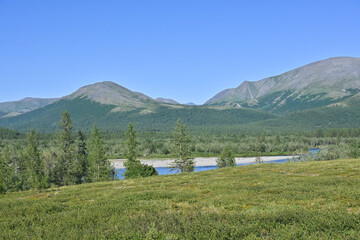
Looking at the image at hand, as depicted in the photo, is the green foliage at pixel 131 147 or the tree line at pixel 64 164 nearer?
the green foliage at pixel 131 147

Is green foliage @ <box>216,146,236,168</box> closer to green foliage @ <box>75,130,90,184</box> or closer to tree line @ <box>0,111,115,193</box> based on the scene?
tree line @ <box>0,111,115,193</box>

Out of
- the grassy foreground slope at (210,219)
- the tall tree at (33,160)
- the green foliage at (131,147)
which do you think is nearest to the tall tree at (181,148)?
the green foliage at (131,147)

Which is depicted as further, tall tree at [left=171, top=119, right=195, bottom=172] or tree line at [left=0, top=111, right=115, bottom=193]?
tall tree at [left=171, top=119, right=195, bottom=172]

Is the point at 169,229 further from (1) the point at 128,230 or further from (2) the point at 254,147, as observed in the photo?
(2) the point at 254,147

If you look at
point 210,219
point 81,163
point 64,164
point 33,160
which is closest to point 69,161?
point 64,164

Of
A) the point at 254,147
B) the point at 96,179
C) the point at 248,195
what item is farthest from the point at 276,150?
the point at 248,195

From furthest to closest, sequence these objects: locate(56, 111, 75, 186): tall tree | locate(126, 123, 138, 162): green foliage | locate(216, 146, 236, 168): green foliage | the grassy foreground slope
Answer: locate(216, 146, 236, 168): green foliage
locate(56, 111, 75, 186): tall tree
locate(126, 123, 138, 162): green foliage
the grassy foreground slope

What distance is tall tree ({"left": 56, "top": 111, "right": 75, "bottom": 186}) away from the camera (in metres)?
61.2

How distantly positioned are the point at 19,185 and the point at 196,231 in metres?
72.8

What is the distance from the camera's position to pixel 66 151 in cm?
6241

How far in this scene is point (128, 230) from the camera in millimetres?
9273

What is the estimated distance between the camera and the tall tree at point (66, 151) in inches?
2409

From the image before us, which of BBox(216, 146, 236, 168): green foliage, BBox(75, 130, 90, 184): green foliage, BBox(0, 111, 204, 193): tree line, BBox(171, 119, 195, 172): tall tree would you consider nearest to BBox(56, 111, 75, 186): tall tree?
BBox(0, 111, 204, 193): tree line

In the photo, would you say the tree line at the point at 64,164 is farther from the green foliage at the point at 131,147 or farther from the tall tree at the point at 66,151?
the green foliage at the point at 131,147
